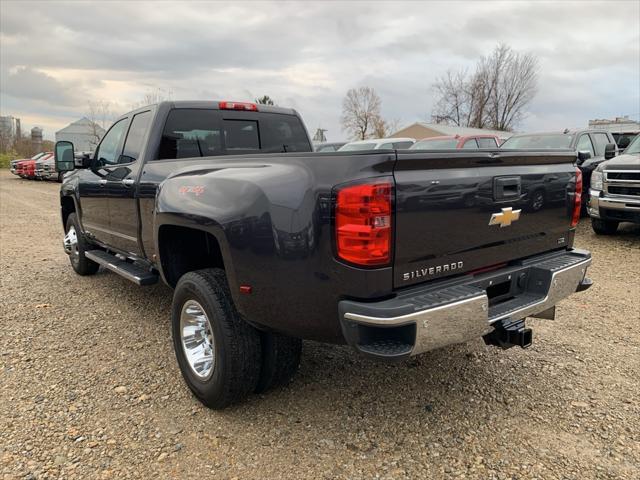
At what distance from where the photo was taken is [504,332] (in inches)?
101

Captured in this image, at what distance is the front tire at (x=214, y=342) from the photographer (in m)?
2.66

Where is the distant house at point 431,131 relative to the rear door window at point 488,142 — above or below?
above

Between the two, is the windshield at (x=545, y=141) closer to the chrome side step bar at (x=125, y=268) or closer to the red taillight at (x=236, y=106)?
the red taillight at (x=236, y=106)

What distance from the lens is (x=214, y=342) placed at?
2.75m

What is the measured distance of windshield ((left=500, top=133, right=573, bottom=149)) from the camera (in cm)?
938

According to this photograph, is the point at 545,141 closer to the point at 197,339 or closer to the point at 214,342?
the point at 197,339

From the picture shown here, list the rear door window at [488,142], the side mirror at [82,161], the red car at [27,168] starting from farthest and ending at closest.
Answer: the red car at [27,168] < the rear door window at [488,142] < the side mirror at [82,161]

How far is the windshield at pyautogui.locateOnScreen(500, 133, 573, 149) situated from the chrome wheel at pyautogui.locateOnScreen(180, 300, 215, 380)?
8.49m

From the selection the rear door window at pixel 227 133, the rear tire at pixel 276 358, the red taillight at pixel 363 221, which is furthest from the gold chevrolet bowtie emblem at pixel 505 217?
the rear door window at pixel 227 133

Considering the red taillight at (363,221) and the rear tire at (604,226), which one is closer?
the red taillight at (363,221)

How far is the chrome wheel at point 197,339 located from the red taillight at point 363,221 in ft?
3.92

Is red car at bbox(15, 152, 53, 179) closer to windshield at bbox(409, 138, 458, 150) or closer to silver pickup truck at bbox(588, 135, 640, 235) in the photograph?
windshield at bbox(409, 138, 458, 150)

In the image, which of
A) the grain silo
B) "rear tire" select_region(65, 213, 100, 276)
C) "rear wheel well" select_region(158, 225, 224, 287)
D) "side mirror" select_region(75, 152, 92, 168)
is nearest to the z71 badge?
"rear wheel well" select_region(158, 225, 224, 287)

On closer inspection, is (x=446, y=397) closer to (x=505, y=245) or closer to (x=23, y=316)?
(x=505, y=245)
